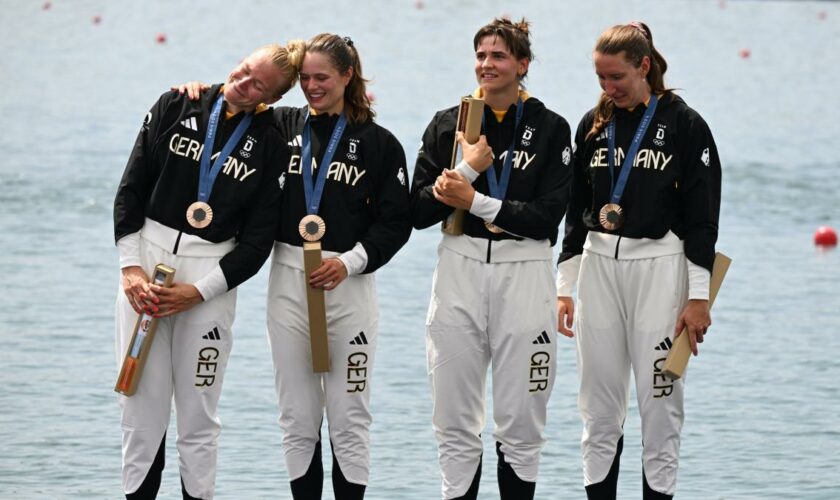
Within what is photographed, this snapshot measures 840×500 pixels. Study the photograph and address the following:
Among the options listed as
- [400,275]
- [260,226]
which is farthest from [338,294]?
[400,275]

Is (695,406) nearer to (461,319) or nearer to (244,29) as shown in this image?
(461,319)

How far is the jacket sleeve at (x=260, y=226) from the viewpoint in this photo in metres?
6.21

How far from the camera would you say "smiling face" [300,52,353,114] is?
20.6 feet

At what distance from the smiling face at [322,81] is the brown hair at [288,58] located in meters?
0.03

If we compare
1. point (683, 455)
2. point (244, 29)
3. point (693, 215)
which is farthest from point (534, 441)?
point (244, 29)

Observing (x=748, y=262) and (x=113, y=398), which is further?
(x=748, y=262)

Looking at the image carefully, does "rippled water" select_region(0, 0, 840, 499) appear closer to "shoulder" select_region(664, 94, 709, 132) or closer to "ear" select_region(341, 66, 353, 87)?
"shoulder" select_region(664, 94, 709, 132)

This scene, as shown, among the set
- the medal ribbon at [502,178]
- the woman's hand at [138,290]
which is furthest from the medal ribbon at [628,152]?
the woman's hand at [138,290]

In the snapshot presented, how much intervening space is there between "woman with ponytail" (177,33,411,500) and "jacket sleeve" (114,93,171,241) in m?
0.21

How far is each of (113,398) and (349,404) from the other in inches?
151

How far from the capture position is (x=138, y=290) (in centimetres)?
610

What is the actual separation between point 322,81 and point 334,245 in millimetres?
652

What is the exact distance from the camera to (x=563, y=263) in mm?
6676

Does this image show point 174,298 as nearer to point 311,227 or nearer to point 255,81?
point 311,227
